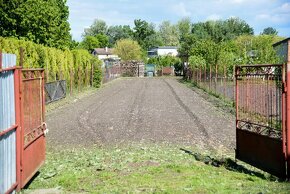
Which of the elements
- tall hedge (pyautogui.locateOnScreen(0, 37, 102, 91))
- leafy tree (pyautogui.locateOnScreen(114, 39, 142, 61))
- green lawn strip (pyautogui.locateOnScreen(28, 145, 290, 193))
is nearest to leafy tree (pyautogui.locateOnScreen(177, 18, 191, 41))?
leafy tree (pyautogui.locateOnScreen(114, 39, 142, 61))

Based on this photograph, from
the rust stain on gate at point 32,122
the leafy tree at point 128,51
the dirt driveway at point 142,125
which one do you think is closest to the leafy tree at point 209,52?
the dirt driveway at point 142,125

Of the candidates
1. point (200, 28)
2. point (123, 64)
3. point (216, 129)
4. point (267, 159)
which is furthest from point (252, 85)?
point (200, 28)

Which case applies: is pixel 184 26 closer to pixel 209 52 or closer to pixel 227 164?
pixel 209 52

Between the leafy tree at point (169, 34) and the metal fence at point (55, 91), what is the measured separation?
127383 mm

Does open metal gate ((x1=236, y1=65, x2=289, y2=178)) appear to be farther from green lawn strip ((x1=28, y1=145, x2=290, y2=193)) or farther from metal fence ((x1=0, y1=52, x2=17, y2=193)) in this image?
metal fence ((x1=0, y1=52, x2=17, y2=193))

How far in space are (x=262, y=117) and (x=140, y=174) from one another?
2.62 m

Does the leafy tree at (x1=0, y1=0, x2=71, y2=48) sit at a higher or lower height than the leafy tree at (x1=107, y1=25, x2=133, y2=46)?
lower

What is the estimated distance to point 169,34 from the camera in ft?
516

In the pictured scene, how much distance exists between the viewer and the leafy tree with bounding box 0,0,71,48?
38375 millimetres

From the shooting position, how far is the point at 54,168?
9.79 meters

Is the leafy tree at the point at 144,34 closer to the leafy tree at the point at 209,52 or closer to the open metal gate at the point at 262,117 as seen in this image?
the leafy tree at the point at 209,52

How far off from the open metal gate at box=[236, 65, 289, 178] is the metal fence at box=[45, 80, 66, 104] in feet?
52.3

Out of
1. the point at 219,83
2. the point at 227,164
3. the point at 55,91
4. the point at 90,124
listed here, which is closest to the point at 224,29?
the point at 219,83

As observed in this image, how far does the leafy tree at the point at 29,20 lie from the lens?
38.4m
